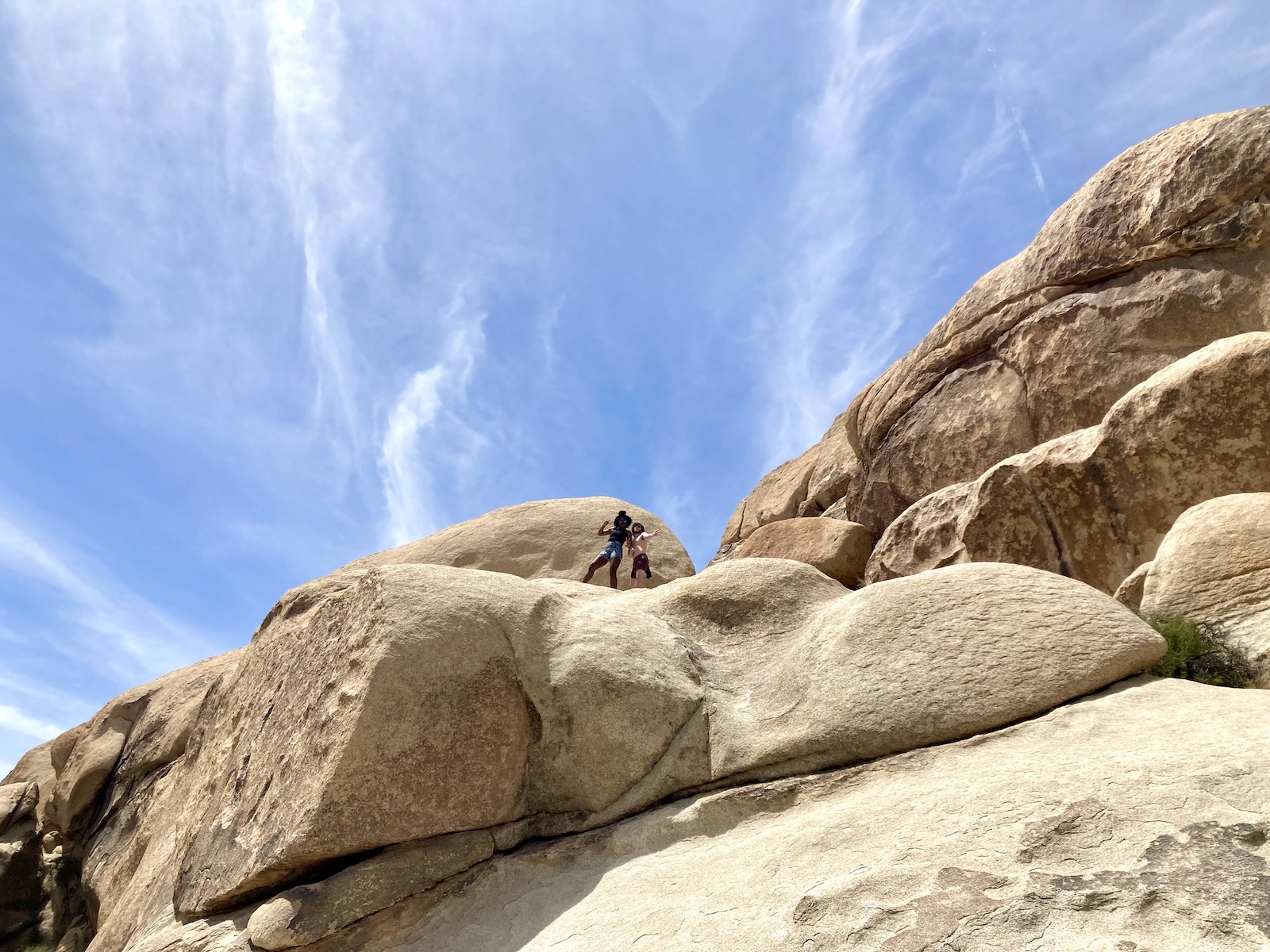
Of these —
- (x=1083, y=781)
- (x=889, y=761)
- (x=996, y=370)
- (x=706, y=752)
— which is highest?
(x=996, y=370)

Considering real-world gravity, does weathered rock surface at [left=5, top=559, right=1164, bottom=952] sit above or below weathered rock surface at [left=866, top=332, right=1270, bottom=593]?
below

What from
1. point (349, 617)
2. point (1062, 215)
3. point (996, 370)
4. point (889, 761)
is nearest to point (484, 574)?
point (349, 617)

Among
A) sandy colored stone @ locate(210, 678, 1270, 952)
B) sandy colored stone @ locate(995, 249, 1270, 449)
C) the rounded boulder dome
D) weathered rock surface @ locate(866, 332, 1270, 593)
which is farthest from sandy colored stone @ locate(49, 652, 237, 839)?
sandy colored stone @ locate(995, 249, 1270, 449)

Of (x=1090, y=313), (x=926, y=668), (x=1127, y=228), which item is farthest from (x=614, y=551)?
(x=926, y=668)

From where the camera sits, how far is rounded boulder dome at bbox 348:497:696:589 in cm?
1505

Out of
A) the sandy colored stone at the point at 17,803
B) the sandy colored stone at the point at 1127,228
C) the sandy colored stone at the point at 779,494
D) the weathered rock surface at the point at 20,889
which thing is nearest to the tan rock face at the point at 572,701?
the sandy colored stone at the point at 1127,228

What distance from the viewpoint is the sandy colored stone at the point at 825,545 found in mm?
13836

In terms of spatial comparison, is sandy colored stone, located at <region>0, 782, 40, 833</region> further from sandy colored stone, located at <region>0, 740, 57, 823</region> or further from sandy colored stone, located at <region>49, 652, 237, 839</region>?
sandy colored stone, located at <region>49, 652, 237, 839</region>

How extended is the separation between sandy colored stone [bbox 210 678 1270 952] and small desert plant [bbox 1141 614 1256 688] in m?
0.61

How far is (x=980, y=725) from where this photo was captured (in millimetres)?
5289

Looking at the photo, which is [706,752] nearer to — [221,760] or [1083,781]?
[1083,781]

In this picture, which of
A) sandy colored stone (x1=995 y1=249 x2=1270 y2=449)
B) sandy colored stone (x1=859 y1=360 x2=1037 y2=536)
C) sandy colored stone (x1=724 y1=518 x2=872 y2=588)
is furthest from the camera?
sandy colored stone (x1=724 y1=518 x2=872 y2=588)

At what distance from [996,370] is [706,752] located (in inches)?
349

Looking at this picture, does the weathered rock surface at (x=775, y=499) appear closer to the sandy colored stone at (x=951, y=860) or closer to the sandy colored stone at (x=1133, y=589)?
the sandy colored stone at (x=1133, y=589)
